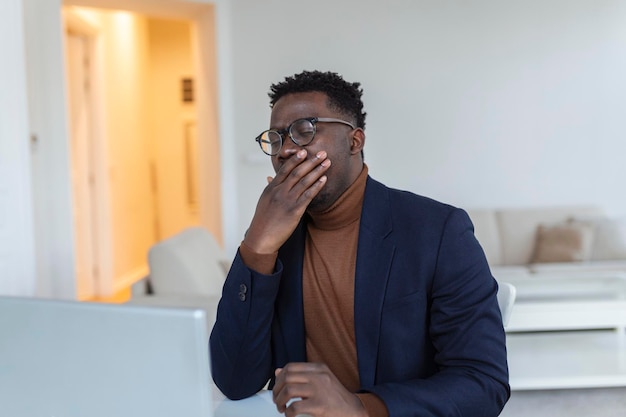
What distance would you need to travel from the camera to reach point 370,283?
1037 millimetres

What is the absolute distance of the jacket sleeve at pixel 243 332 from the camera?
0.99 metres

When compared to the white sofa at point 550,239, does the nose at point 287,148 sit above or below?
above

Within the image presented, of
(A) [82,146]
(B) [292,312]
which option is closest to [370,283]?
(B) [292,312]

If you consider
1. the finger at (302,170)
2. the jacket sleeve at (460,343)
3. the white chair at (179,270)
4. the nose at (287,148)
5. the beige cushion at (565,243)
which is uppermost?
the nose at (287,148)

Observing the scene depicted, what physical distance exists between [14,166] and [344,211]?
2261 millimetres

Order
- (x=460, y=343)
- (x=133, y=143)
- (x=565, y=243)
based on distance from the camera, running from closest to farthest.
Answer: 1. (x=460, y=343)
2. (x=565, y=243)
3. (x=133, y=143)

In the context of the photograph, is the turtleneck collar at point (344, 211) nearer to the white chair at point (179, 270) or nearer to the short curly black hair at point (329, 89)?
the short curly black hair at point (329, 89)

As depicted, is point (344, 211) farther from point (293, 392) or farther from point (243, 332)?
point (293, 392)

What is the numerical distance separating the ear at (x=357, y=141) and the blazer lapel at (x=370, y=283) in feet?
0.34

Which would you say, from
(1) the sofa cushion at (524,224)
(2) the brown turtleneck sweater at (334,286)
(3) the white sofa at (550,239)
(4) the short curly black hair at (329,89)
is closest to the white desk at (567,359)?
(3) the white sofa at (550,239)

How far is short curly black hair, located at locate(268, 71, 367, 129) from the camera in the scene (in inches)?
42.1

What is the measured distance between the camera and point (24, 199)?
9.45ft

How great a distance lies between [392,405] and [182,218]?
6496mm

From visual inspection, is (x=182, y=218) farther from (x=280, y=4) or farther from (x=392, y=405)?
(x=392, y=405)
